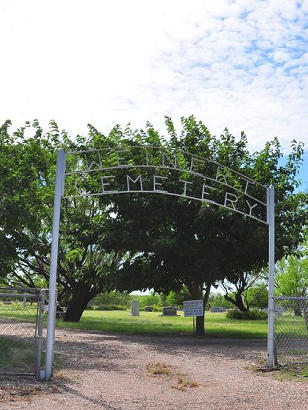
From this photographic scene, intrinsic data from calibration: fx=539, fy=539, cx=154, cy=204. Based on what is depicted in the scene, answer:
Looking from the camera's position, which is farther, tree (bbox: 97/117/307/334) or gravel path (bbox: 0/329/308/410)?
tree (bbox: 97/117/307/334)

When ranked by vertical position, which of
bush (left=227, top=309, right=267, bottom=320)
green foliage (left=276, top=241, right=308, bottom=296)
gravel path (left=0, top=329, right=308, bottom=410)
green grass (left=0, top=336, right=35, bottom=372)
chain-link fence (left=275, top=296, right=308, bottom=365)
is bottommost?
bush (left=227, top=309, right=267, bottom=320)

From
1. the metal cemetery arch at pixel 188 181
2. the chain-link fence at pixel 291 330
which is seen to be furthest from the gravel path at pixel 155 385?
the metal cemetery arch at pixel 188 181

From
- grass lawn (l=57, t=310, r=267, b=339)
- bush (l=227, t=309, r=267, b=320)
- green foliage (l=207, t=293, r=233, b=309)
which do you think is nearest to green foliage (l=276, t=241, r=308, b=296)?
bush (l=227, t=309, r=267, b=320)

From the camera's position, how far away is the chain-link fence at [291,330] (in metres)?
11.4

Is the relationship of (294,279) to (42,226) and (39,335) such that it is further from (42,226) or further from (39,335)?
(39,335)

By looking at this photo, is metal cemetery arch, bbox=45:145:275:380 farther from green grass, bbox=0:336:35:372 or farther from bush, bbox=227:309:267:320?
bush, bbox=227:309:267:320

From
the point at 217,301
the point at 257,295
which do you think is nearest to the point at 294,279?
the point at 257,295

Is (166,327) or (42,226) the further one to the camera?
(166,327)

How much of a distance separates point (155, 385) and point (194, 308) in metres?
9.74

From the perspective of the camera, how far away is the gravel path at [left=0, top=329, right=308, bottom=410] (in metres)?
7.43

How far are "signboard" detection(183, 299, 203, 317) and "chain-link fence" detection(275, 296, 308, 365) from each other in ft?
18.1

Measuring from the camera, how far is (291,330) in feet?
39.5

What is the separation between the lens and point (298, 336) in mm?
12414

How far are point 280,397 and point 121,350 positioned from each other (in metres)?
6.77
